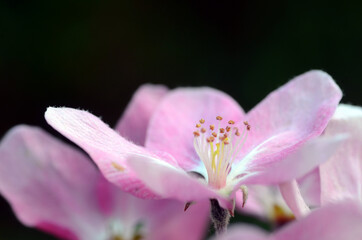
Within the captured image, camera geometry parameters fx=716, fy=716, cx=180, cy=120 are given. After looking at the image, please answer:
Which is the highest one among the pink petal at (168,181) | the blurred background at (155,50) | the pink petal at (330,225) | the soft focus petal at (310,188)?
the pink petal at (168,181)

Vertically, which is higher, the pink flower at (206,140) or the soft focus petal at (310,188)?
the pink flower at (206,140)

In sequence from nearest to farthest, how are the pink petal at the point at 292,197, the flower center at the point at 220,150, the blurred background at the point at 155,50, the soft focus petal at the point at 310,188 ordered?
the pink petal at the point at 292,197
the flower center at the point at 220,150
the soft focus petal at the point at 310,188
the blurred background at the point at 155,50

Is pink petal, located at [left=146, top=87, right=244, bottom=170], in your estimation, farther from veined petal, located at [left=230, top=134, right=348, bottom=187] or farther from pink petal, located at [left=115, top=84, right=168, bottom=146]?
veined petal, located at [left=230, top=134, right=348, bottom=187]

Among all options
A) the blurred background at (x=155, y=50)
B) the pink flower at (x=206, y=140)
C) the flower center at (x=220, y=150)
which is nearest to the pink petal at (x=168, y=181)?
the pink flower at (x=206, y=140)

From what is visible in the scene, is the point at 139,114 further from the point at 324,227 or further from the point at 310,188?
the point at 324,227

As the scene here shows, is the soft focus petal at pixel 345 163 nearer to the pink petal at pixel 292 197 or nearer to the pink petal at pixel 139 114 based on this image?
the pink petal at pixel 292 197
